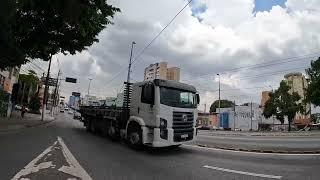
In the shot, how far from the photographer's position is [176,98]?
1650cm

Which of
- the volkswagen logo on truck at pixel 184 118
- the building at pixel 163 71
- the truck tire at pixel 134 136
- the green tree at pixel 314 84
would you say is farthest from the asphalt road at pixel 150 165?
the green tree at pixel 314 84

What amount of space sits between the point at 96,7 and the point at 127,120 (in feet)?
19.4

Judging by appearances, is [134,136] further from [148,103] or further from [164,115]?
[164,115]

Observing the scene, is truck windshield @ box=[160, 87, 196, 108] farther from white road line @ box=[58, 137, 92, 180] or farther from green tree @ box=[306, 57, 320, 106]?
green tree @ box=[306, 57, 320, 106]

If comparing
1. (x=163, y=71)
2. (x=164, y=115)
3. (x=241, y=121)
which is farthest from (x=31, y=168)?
(x=241, y=121)

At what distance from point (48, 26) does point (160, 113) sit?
1009cm

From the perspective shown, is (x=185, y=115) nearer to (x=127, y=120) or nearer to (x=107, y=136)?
(x=127, y=120)

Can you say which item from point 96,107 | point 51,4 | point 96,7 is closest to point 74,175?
point 51,4

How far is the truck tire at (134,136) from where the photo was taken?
16.6 meters

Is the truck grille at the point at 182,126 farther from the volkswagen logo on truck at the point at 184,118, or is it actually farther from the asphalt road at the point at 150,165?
the asphalt road at the point at 150,165

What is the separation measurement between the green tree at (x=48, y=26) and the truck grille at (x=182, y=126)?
633 cm

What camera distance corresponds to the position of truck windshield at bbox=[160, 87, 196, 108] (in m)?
16.1

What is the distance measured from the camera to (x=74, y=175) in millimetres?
9500

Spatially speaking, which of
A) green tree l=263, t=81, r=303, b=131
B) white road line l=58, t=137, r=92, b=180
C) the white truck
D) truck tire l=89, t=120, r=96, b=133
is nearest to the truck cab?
the white truck
